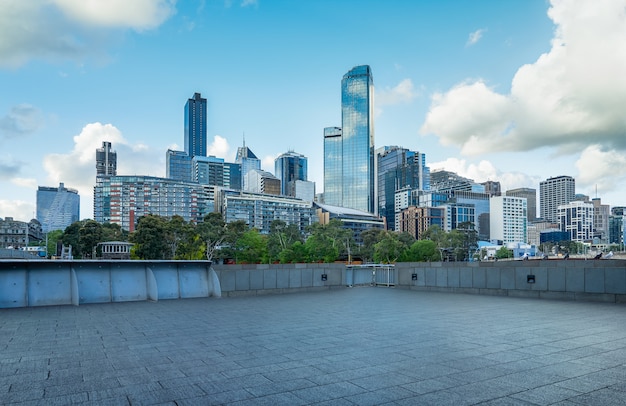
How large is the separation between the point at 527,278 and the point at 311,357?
1404cm

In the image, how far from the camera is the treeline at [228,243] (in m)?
72.8

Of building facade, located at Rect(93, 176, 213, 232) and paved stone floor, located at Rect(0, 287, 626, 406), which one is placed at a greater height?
building facade, located at Rect(93, 176, 213, 232)

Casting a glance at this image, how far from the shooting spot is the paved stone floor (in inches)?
214

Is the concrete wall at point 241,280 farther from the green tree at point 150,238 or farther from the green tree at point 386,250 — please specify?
the green tree at point 386,250

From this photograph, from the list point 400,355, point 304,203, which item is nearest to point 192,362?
point 400,355

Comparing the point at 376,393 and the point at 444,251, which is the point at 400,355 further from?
the point at 444,251

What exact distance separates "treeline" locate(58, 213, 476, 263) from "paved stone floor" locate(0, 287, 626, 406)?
203 feet

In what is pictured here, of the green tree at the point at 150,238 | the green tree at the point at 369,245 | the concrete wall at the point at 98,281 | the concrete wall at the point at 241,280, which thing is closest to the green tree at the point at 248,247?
the green tree at the point at 150,238

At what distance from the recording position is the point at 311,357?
7398 millimetres

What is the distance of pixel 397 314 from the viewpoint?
503 inches

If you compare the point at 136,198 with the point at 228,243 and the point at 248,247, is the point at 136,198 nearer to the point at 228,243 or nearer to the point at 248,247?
the point at 228,243

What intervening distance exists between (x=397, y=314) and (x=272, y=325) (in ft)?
13.3

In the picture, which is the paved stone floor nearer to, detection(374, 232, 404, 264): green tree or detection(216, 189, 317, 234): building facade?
detection(374, 232, 404, 264): green tree

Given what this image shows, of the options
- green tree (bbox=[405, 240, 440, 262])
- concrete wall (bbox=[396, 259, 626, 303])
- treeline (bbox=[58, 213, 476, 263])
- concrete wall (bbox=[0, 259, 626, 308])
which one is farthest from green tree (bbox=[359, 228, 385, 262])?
concrete wall (bbox=[0, 259, 626, 308])
